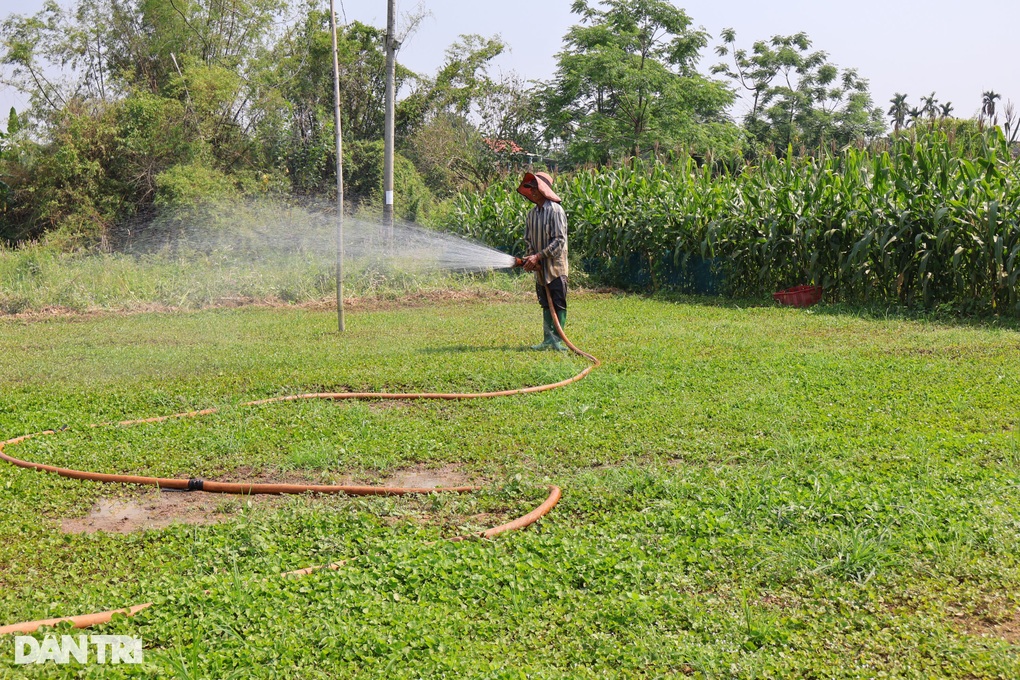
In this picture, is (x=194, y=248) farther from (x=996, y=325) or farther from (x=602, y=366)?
(x=996, y=325)

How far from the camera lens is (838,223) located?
13.5m

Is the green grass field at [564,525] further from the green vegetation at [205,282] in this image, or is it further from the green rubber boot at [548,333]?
the green vegetation at [205,282]

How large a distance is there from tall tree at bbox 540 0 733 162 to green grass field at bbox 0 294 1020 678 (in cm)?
2661

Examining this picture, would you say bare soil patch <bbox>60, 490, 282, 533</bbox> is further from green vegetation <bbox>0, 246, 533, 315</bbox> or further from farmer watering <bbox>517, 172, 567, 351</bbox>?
green vegetation <bbox>0, 246, 533, 315</bbox>

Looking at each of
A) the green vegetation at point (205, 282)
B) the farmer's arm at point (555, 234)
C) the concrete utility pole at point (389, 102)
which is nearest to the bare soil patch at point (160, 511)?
the farmer's arm at point (555, 234)

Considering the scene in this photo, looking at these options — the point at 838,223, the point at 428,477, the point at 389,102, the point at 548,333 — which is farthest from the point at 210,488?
the point at 389,102

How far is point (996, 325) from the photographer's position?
10766 millimetres

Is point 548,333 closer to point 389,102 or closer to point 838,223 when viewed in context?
point 838,223

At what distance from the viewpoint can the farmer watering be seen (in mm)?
9539

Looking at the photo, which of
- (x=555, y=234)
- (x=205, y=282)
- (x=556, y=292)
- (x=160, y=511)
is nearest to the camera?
(x=160, y=511)

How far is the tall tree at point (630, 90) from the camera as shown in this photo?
33969mm

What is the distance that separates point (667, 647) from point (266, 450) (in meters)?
3.32

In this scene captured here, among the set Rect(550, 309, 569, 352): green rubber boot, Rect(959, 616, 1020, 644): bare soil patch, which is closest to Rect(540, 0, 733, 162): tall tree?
Rect(550, 309, 569, 352): green rubber boot

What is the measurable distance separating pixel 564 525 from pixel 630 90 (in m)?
32.2
